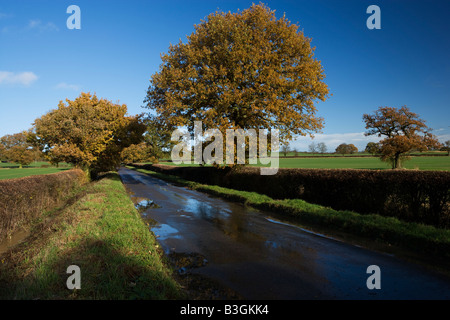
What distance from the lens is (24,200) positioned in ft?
29.4

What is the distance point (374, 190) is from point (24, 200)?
43.3 ft

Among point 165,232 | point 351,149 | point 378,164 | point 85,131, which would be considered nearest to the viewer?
point 165,232

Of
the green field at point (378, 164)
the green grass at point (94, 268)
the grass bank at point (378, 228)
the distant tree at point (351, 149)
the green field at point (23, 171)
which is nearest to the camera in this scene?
the green grass at point (94, 268)

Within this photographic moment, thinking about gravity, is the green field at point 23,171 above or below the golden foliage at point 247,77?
below

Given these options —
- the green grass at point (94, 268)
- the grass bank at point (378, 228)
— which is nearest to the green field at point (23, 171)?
the green grass at point (94, 268)

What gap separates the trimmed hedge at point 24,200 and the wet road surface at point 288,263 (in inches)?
183

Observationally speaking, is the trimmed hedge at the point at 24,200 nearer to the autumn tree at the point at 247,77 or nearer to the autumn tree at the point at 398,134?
the autumn tree at the point at 247,77

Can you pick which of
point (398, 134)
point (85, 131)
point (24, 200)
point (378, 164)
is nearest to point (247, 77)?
point (24, 200)

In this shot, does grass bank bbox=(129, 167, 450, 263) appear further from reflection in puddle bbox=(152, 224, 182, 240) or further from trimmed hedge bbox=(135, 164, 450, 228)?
reflection in puddle bbox=(152, 224, 182, 240)

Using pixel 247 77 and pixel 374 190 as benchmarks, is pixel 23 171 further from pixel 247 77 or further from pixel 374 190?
pixel 374 190

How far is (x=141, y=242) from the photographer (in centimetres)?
592

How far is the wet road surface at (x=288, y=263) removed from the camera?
12.9 ft

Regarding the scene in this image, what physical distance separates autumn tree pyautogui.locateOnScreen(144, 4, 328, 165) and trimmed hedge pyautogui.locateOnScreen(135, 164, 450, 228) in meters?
4.97
